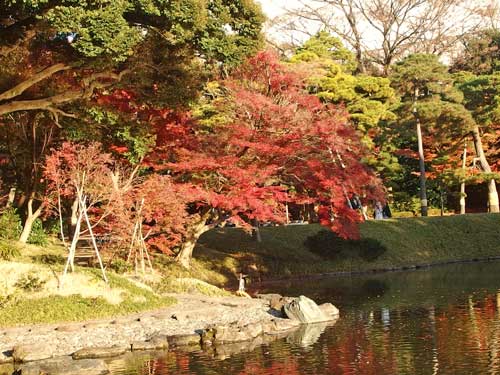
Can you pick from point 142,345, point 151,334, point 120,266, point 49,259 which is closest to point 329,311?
point 151,334

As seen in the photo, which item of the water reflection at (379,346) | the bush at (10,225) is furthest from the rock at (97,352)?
the bush at (10,225)

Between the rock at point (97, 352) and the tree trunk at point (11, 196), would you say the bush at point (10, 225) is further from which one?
the rock at point (97, 352)

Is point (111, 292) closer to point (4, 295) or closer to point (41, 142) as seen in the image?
point (4, 295)

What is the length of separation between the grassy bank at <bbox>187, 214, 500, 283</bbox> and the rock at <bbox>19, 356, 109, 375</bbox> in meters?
15.1

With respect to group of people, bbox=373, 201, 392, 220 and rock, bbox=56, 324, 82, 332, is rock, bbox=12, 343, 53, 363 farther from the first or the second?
group of people, bbox=373, 201, 392, 220

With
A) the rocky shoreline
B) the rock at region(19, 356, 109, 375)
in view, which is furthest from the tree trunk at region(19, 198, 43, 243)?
the rock at region(19, 356, 109, 375)

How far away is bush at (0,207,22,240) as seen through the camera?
2482cm

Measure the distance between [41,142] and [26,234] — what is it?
3234 mm

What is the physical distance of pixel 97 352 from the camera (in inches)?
589

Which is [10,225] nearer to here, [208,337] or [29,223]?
[29,223]

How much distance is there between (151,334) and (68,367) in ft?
10.7

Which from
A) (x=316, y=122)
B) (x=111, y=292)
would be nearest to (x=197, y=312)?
(x=111, y=292)

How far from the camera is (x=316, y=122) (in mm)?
26531

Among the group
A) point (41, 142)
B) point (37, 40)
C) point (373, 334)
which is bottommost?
point (373, 334)
